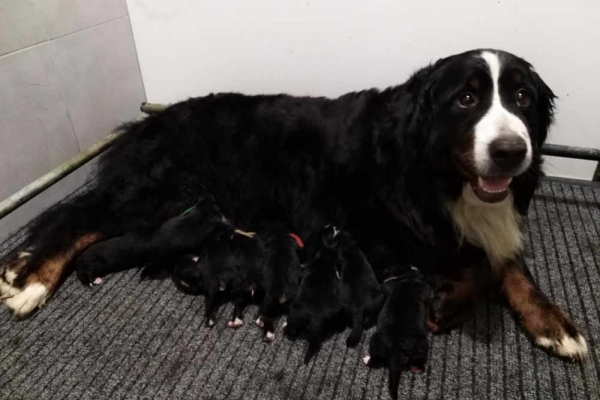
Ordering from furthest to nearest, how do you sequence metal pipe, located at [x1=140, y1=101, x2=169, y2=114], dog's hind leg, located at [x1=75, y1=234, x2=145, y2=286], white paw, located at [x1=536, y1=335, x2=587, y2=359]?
metal pipe, located at [x1=140, y1=101, x2=169, y2=114] → dog's hind leg, located at [x1=75, y1=234, x2=145, y2=286] → white paw, located at [x1=536, y1=335, x2=587, y2=359]

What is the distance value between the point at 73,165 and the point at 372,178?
127 cm

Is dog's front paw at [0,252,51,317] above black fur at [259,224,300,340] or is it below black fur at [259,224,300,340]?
below

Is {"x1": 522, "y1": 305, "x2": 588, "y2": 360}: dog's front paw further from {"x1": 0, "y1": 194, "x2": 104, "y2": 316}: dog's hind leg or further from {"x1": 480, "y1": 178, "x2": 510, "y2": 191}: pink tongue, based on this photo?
{"x1": 0, "y1": 194, "x2": 104, "y2": 316}: dog's hind leg

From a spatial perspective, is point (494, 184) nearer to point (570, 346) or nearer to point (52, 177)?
point (570, 346)

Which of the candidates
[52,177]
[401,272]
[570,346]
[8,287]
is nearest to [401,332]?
[401,272]

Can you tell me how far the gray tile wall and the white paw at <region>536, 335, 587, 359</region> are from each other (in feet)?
6.78

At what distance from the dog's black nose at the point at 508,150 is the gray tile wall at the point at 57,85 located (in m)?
1.79

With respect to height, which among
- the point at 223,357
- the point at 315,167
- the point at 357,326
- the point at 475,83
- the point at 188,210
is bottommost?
the point at 223,357

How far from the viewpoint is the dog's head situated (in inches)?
54.0

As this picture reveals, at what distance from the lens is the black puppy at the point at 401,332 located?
133cm

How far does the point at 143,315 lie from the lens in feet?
5.43

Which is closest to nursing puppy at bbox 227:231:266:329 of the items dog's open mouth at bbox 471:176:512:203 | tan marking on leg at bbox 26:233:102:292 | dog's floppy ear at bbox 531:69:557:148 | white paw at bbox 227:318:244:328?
white paw at bbox 227:318:244:328

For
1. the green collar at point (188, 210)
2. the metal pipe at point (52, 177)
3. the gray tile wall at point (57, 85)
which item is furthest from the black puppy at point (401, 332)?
the gray tile wall at point (57, 85)

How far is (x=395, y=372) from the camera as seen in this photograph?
4.31ft
